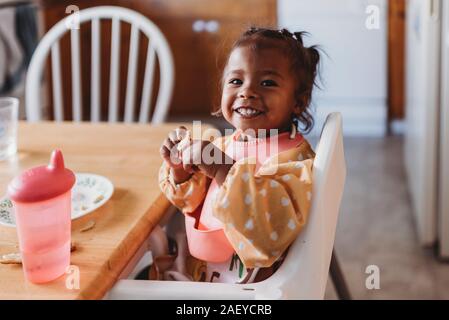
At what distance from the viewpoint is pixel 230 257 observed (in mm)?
1092


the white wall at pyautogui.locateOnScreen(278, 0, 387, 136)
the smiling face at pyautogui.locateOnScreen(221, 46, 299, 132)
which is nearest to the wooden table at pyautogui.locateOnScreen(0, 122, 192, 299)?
the smiling face at pyautogui.locateOnScreen(221, 46, 299, 132)

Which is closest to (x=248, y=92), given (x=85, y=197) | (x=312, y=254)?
(x=312, y=254)

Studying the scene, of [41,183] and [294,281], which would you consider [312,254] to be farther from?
[41,183]

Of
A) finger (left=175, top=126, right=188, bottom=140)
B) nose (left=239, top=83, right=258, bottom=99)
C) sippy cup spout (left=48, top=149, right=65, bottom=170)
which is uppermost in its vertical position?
nose (left=239, top=83, right=258, bottom=99)

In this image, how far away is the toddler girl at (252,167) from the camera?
34.9 inches

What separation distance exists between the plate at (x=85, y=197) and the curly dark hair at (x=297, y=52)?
0.34m

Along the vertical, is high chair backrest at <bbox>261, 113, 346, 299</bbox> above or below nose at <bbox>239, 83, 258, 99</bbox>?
below

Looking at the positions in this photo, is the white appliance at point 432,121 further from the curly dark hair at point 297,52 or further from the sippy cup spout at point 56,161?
the sippy cup spout at point 56,161

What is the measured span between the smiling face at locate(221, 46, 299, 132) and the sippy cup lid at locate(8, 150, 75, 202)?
0.28m

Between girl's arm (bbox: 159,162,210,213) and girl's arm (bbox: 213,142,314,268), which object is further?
girl's arm (bbox: 159,162,210,213)

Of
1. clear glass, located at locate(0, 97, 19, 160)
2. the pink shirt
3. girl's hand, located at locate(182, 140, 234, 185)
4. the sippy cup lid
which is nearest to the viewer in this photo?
the sippy cup lid

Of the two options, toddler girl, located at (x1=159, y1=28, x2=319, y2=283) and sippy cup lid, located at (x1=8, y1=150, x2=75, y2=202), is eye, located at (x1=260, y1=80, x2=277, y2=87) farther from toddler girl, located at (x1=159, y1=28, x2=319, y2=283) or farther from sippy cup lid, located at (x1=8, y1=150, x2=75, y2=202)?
sippy cup lid, located at (x1=8, y1=150, x2=75, y2=202)

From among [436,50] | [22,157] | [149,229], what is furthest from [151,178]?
[436,50]

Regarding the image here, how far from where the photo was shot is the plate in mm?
1096
